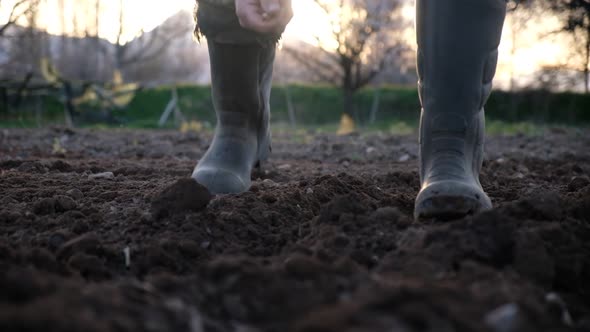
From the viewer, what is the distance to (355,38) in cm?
1452

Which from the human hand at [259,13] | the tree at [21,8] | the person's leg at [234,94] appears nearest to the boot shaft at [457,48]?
the human hand at [259,13]

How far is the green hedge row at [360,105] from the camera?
18.8 m

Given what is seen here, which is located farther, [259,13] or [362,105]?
[362,105]

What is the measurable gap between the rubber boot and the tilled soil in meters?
0.15

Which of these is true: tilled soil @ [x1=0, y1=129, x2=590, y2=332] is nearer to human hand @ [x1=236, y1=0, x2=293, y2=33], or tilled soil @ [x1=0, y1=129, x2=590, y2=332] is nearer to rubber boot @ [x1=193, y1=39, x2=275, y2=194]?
rubber boot @ [x1=193, y1=39, x2=275, y2=194]

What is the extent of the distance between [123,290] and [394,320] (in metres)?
0.47

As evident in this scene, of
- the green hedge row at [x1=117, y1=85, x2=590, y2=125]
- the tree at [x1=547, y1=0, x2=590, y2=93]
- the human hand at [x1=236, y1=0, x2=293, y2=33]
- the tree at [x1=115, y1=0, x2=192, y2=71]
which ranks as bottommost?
the green hedge row at [x1=117, y1=85, x2=590, y2=125]

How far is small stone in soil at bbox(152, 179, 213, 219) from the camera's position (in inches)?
67.8

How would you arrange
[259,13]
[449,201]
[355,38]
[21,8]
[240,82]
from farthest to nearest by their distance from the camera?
[355,38]
[21,8]
[240,82]
[259,13]
[449,201]

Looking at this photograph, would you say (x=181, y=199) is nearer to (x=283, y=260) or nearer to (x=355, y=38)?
(x=283, y=260)

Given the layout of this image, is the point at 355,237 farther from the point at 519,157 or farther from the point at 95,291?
the point at 519,157

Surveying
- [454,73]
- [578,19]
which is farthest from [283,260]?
[578,19]

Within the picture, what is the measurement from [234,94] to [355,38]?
1258 centimetres

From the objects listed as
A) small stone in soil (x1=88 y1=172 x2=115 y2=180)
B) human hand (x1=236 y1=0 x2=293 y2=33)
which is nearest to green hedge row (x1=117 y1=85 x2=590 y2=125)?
small stone in soil (x1=88 y1=172 x2=115 y2=180)
